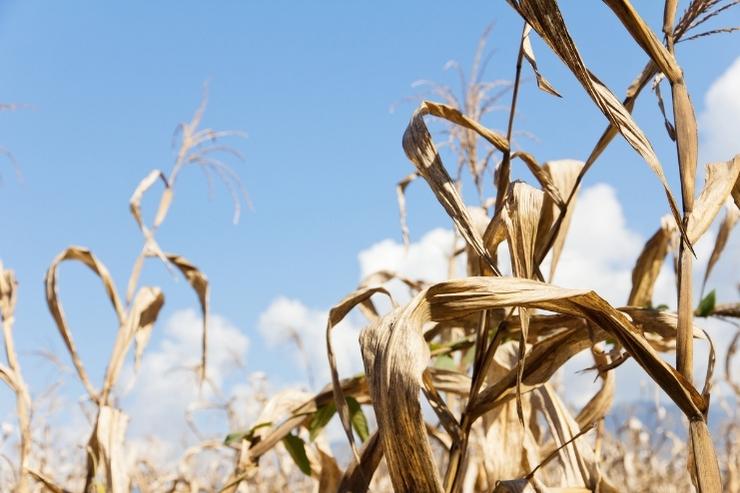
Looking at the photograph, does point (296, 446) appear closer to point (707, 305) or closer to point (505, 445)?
point (505, 445)

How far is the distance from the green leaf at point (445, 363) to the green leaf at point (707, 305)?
42 centimetres

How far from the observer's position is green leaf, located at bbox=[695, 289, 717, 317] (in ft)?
4.38

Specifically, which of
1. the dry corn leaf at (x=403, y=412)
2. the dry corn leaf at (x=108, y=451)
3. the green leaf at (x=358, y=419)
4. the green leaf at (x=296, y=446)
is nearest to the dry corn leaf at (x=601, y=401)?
the green leaf at (x=358, y=419)

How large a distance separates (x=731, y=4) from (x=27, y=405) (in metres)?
1.33

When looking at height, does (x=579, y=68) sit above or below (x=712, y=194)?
above

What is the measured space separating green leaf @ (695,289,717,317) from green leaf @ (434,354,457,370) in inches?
16.5

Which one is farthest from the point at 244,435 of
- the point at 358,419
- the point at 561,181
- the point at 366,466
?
the point at 561,181

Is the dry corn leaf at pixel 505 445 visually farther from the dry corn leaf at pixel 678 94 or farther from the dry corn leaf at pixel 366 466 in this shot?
the dry corn leaf at pixel 678 94

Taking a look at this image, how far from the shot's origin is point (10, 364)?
152 cm

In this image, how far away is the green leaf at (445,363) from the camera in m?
1.31

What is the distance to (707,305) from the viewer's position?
4.41 feet

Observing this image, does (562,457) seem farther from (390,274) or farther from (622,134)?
(390,274)

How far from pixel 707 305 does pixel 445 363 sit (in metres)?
0.45

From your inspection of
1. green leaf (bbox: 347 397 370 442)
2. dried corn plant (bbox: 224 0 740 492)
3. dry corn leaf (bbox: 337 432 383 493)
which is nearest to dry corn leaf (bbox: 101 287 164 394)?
dried corn plant (bbox: 224 0 740 492)
